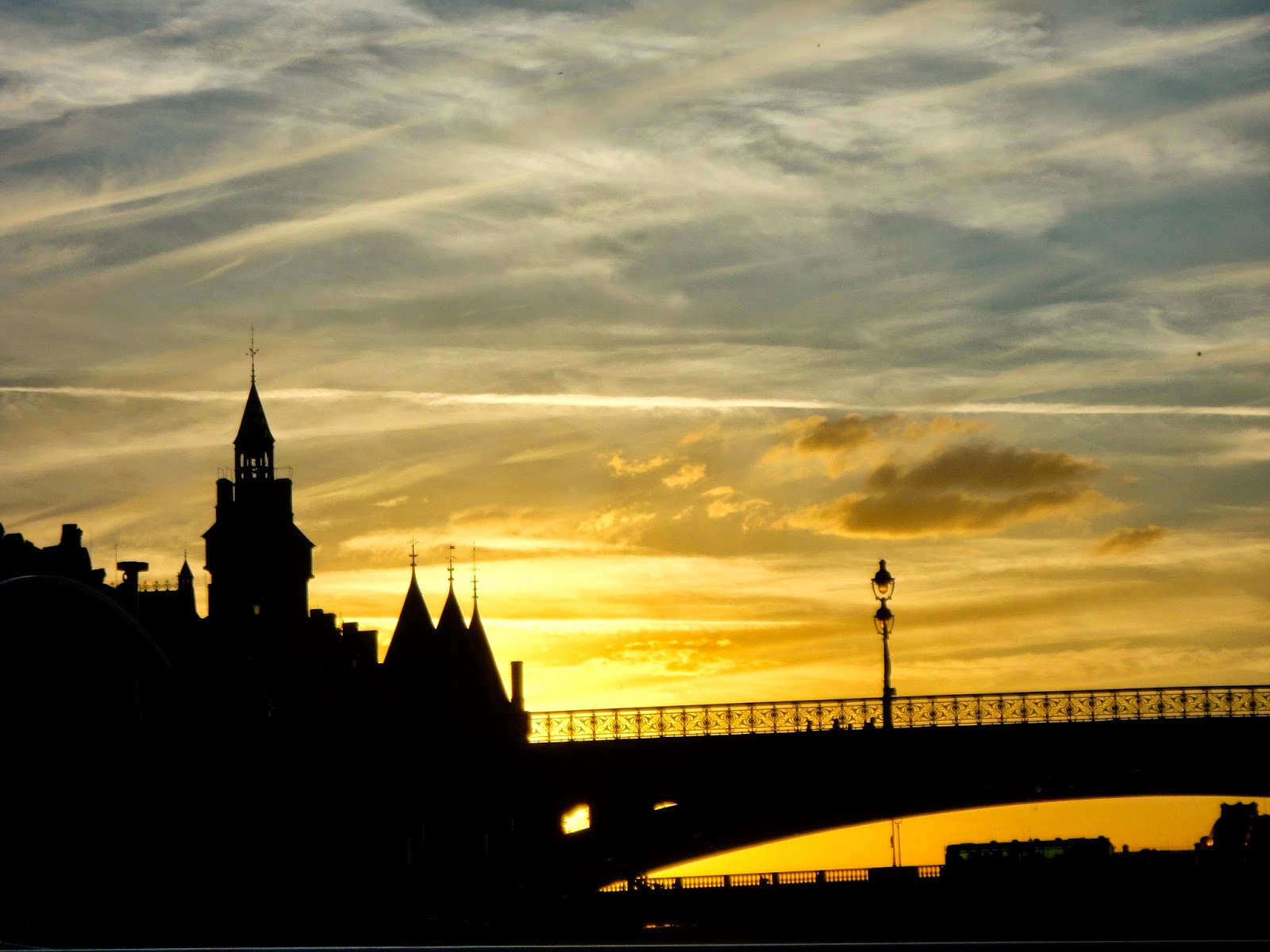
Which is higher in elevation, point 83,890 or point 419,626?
point 419,626

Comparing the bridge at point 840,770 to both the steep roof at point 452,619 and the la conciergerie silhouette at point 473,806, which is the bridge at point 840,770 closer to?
the la conciergerie silhouette at point 473,806

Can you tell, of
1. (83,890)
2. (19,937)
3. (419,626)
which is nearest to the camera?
(19,937)

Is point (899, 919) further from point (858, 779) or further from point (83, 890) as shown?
point (83, 890)

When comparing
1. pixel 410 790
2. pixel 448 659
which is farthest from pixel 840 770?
pixel 448 659

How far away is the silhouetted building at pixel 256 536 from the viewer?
116188 mm

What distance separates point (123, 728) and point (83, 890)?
5.08 metres

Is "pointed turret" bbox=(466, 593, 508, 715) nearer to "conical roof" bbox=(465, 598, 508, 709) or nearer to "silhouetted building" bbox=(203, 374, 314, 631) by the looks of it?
"conical roof" bbox=(465, 598, 508, 709)

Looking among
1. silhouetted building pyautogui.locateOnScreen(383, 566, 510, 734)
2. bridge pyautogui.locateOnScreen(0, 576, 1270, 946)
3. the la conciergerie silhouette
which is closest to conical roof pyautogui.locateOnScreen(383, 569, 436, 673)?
silhouetted building pyautogui.locateOnScreen(383, 566, 510, 734)

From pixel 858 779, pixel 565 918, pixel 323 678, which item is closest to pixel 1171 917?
pixel 858 779

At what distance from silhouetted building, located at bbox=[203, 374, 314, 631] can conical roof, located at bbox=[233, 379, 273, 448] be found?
49 mm

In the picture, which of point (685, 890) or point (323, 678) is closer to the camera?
point (685, 890)

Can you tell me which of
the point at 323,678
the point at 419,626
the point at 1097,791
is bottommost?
the point at 1097,791

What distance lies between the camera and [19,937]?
1869 inches

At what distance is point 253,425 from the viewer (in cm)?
12094
